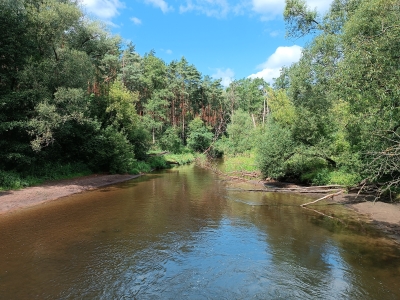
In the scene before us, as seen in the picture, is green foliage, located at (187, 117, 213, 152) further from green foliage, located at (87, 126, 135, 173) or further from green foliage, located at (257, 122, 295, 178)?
green foliage, located at (257, 122, 295, 178)

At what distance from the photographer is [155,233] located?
39.7 ft

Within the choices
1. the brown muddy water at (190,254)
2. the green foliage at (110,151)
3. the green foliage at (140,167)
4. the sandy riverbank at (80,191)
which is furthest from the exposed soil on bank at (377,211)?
the green foliage at (140,167)

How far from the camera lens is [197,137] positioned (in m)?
54.9

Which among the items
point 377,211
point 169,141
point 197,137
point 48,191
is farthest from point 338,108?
point 197,137

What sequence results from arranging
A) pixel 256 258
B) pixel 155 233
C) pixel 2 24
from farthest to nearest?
pixel 2 24 < pixel 155 233 < pixel 256 258

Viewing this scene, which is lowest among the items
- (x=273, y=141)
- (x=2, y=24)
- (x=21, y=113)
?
(x=273, y=141)

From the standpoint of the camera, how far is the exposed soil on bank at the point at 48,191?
15841 millimetres

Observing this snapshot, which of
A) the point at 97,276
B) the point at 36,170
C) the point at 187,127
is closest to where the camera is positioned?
the point at 97,276

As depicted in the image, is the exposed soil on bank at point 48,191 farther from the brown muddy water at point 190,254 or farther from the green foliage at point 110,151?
the green foliage at point 110,151

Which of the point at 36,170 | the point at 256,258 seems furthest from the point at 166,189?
the point at 256,258

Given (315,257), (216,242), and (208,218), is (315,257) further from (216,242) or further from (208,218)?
(208,218)

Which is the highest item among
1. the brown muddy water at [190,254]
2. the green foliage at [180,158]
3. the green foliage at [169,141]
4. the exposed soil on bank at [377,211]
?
the green foliage at [169,141]

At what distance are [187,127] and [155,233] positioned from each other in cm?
4947

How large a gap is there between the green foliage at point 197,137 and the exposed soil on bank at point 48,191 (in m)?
28.8
